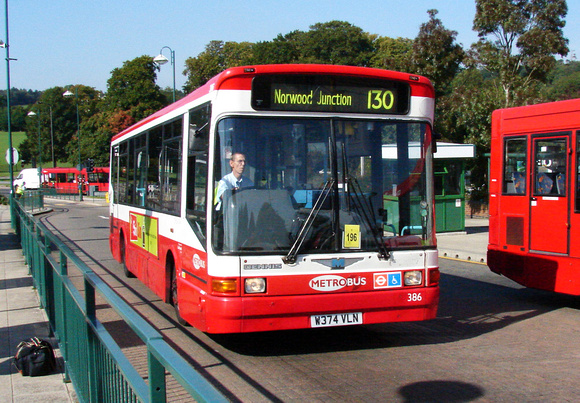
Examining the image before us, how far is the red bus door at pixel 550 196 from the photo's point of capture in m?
9.44

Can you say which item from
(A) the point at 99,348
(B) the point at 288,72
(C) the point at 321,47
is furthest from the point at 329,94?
(C) the point at 321,47

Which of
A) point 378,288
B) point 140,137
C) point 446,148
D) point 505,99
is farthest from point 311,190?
point 505,99

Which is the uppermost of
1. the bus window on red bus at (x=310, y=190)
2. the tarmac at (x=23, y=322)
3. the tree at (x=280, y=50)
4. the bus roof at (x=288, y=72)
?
the tree at (x=280, y=50)

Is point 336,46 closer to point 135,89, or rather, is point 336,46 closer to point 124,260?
point 135,89

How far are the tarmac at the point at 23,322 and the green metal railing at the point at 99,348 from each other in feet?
0.79

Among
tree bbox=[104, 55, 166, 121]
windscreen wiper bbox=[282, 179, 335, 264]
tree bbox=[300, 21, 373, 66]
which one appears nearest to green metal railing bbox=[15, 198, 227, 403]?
windscreen wiper bbox=[282, 179, 335, 264]

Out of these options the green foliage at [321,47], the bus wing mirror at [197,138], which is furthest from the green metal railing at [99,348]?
the green foliage at [321,47]

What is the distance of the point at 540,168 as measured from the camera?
389 inches

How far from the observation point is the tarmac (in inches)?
218

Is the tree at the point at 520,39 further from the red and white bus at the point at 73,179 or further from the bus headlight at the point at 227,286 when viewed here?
the red and white bus at the point at 73,179

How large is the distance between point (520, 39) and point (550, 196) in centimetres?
2413

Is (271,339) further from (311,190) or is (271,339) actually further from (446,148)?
(446,148)

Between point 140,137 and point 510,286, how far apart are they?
7.23 m

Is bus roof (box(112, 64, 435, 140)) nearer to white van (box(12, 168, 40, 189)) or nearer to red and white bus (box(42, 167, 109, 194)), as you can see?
red and white bus (box(42, 167, 109, 194))
